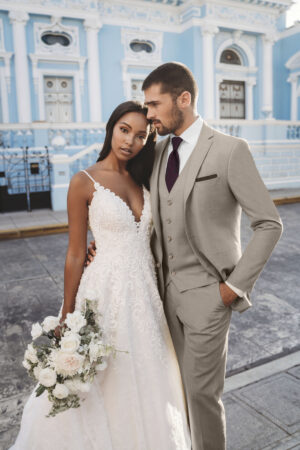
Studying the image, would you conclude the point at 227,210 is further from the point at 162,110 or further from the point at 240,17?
the point at 240,17

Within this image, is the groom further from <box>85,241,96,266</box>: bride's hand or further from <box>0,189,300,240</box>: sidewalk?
<box>0,189,300,240</box>: sidewalk

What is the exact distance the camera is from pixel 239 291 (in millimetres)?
1812

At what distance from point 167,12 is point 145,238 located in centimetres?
1659

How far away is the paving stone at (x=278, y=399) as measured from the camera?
8.33ft

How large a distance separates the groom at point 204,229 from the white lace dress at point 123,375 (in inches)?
5.7

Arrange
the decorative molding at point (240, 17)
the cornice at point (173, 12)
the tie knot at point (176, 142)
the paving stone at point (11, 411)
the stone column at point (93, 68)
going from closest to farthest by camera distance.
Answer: the tie knot at point (176, 142) < the paving stone at point (11, 411) < the cornice at point (173, 12) < the stone column at point (93, 68) < the decorative molding at point (240, 17)

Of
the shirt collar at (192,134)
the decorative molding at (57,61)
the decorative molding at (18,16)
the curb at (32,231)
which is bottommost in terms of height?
the curb at (32,231)

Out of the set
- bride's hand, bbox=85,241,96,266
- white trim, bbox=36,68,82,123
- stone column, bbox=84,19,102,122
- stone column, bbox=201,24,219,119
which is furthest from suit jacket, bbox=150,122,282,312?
stone column, bbox=201,24,219,119

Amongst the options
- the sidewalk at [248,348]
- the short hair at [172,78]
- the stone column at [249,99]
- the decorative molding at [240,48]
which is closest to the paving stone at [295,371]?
the sidewalk at [248,348]

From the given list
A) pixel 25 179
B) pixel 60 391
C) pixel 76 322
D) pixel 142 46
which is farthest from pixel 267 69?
pixel 60 391

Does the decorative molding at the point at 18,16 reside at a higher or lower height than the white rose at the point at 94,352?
higher

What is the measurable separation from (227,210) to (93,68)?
47.7ft

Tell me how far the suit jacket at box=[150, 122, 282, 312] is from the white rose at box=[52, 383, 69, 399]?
0.81 m

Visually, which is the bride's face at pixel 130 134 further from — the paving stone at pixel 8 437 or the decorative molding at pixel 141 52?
the decorative molding at pixel 141 52
